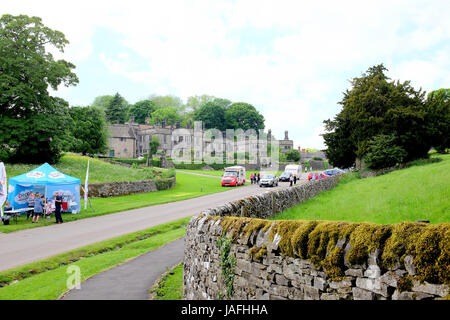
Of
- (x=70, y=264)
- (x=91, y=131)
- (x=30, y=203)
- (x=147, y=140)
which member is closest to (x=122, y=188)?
(x=30, y=203)

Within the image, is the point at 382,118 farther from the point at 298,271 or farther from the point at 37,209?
the point at 298,271

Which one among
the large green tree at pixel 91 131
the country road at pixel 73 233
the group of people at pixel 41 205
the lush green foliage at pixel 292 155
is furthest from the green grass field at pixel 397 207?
the lush green foliage at pixel 292 155

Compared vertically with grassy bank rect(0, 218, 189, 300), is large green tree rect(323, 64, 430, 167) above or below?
above

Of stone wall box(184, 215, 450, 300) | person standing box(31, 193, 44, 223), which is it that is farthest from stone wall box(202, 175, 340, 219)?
person standing box(31, 193, 44, 223)

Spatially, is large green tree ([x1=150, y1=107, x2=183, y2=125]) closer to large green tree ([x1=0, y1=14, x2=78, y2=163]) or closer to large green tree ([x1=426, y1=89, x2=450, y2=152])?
large green tree ([x1=0, y1=14, x2=78, y2=163])

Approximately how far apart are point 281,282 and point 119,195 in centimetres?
3413

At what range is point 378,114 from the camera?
3984cm

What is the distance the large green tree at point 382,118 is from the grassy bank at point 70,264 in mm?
27785

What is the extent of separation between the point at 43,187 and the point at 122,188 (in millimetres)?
12641

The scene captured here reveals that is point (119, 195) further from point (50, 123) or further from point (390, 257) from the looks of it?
point (390, 257)

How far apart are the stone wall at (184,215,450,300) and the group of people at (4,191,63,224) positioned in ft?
57.0

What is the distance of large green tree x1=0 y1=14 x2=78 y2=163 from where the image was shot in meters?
40.5
